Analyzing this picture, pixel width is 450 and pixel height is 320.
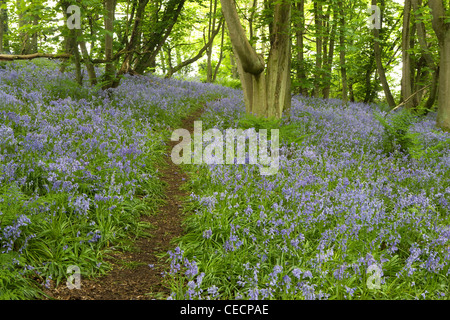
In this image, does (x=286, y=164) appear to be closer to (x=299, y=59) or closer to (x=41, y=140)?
(x=41, y=140)

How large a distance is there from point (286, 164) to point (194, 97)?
864cm

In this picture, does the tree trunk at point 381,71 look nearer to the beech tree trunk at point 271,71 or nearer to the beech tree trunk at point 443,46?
the beech tree trunk at point 443,46

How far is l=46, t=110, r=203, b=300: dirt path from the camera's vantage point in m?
3.40

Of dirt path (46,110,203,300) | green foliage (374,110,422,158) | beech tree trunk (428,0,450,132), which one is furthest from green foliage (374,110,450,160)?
dirt path (46,110,203,300)

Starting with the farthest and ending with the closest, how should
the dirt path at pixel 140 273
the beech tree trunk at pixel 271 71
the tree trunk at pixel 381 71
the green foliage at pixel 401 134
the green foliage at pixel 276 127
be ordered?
the tree trunk at pixel 381 71 → the beech tree trunk at pixel 271 71 → the green foliage at pixel 401 134 → the green foliage at pixel 276 127 → the dirt path at pixel 140 273

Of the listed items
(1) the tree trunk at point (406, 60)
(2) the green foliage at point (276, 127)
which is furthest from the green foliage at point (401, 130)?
(1) the tree trunk at point (406, 60)

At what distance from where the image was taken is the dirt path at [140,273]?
340 cm

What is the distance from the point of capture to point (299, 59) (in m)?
12.9

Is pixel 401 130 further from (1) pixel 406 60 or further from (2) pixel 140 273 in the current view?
(2) pixel 140 273

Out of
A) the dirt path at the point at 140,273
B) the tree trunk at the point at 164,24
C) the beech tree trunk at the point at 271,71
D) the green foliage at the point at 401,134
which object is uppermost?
the tree trunk at the point at 164,24

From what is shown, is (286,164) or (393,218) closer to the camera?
(393,218)

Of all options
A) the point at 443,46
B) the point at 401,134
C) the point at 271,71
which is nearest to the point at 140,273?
the point at 271,71

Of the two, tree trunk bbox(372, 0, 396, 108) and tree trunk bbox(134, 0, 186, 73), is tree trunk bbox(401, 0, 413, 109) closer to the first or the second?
tree trunk bbox(372, 0, 396, 108)
